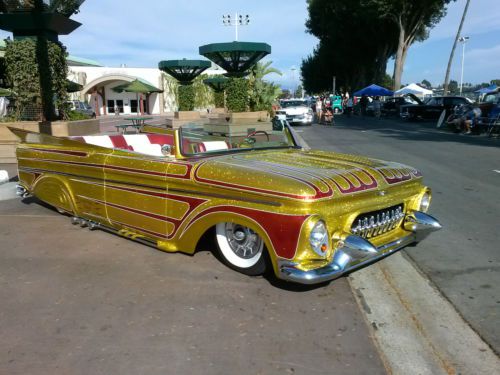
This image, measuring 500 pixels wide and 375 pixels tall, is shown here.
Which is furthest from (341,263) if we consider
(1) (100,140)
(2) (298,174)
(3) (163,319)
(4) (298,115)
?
(4) (298,115)

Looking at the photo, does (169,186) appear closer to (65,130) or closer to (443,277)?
(443,277)

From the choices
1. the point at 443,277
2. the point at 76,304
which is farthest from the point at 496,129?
the point at 76,304

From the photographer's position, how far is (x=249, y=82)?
19.7m

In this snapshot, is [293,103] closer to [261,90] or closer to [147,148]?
[261,90]

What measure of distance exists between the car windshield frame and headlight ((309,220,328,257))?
147cm

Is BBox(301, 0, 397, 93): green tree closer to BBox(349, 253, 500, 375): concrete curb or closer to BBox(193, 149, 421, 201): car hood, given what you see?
BBox(193, 149, 421, 201): car hood

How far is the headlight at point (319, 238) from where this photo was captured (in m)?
3.05

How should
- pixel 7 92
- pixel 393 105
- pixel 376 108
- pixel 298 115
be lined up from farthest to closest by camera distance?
pixel 376 108
pixel 393 105
pixel 298 115
pixel 7 92

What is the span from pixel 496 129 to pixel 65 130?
1494 centimetres

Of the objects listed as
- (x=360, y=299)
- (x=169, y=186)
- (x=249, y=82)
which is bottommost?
(x=360, y=299)

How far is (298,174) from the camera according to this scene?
337cm

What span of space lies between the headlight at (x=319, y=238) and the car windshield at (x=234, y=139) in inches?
58.7

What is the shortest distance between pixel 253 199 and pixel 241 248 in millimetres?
607

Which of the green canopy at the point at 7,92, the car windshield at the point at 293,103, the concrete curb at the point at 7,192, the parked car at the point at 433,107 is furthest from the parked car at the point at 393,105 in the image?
the concrete curb at the point at 7,192
